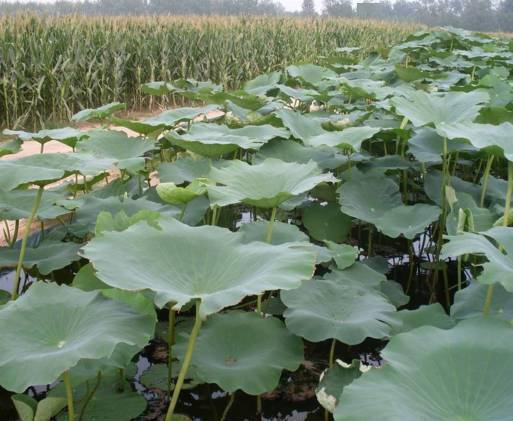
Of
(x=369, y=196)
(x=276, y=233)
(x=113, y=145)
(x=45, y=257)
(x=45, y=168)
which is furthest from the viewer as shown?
(x=113, y=145)

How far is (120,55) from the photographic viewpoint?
29.6 feet

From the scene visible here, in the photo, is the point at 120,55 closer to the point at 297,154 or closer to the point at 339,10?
the point at 297,154

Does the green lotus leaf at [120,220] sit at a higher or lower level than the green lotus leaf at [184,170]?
higher

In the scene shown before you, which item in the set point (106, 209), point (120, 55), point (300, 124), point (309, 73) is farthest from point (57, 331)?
point (120, 55)

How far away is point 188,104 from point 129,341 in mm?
9404

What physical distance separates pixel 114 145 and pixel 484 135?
1509 mm

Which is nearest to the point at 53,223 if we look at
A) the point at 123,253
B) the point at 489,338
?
the point at 123,253

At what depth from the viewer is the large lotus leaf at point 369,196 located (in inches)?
85.4

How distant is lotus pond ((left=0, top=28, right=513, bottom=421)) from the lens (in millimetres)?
1083

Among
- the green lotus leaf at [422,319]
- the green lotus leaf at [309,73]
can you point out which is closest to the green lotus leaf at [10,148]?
the green lotus leaf at [422,319]

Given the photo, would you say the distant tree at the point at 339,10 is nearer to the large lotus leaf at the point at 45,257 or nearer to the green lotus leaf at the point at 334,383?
the large lotus leaf at the point at 45,257

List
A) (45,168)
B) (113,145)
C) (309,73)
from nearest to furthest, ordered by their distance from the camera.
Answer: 1. (45,168)
2. (113,145)
3. (309,73)

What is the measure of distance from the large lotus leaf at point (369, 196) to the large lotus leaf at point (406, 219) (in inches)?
2.5

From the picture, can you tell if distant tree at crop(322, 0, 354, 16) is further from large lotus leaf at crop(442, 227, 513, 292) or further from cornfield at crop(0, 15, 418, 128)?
large lotus leaf at crop(442, 227, 513, 292)
